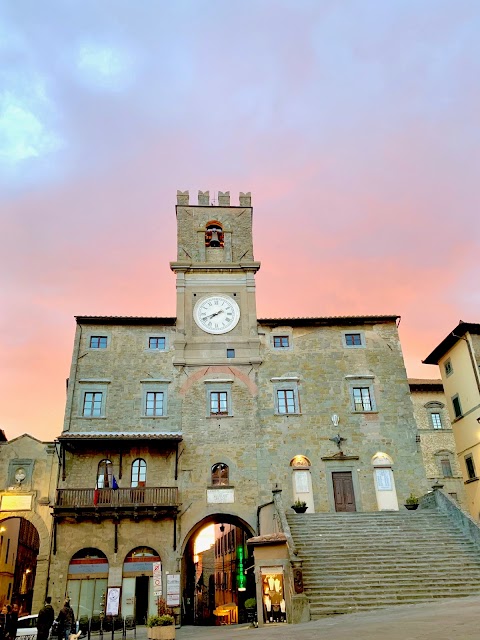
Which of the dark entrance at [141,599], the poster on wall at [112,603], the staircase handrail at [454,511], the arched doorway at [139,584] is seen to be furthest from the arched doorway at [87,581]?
the staircase handrail at [454,511]

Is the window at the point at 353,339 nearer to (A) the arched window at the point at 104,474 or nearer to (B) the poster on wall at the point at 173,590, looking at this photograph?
(A) the arched window at the point at 104,474

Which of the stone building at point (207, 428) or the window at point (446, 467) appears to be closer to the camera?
the stone building at point (207, 428)

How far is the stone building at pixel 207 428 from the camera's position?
25.5m

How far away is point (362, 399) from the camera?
97.1 feet

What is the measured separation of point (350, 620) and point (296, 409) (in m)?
15.3

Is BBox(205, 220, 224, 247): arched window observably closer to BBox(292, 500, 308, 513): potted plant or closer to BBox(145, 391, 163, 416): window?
BBox(145, 391, 163, 416): window

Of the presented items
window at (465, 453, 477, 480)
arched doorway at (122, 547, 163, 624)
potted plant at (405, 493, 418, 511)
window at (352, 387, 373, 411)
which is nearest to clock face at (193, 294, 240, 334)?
window at (352, 387, 373, 411)

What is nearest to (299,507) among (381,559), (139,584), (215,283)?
(381,559)

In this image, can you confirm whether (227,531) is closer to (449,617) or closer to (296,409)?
(296,409)

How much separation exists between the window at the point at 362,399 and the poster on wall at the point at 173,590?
41.7 ft

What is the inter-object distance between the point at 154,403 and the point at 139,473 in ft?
12.4

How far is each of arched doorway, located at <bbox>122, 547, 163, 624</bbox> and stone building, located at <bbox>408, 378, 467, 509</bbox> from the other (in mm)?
23024

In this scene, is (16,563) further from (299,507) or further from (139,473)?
(299,507)

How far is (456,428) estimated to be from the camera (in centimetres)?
3509
